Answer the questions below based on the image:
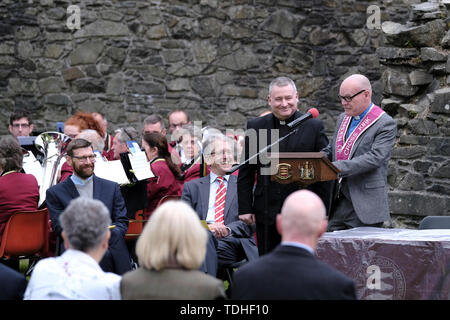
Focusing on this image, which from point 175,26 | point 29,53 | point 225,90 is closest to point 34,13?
point 29,53

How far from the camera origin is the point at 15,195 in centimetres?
691

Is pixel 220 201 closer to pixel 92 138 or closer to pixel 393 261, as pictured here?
pixel 393 261

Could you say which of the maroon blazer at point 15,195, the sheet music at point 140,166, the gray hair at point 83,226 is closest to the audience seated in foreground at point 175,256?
the gray hair at point 83,226

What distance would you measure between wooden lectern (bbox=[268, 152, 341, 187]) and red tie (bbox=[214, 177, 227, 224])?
133 cm

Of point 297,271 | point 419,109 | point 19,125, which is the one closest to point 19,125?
point 19,125

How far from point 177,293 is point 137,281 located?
219 millimetres

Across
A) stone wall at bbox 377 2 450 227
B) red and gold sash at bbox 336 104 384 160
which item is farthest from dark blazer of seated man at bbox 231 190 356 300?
stone wall at bbox 377 2 450 227

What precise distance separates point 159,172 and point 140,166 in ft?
1.58

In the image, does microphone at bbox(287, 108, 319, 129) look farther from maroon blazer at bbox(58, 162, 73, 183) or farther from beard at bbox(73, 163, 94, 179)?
maroon blazer at bbox(58, 162, 73, 183)

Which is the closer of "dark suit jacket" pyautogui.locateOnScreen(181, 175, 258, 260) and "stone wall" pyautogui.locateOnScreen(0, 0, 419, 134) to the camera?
"dark suit jacket" pyautogui.locateOnScreen(181, 175, 258, 260)

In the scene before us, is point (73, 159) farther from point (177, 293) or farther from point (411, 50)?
point (411, 50)

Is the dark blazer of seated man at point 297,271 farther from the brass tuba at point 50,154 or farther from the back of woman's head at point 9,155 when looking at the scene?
the brass tuba at point 50,154

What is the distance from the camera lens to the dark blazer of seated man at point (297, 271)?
10.7 ft

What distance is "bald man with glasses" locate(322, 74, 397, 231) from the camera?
589cm
